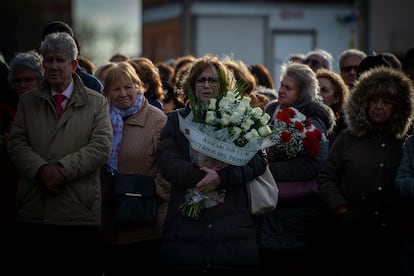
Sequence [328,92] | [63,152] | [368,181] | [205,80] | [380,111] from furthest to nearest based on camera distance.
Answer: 1. [328,92]
2. [380,111]
3. [368,181]
4. [205,80]
5. [63,152]

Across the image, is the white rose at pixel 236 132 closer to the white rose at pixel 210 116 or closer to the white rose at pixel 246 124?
the white rose at pixel 246 124

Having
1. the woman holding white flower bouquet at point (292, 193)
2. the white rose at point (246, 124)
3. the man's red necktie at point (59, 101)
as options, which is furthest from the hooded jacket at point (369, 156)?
the man's red necktie at point (59, 101)

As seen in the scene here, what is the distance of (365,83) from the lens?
786 cm

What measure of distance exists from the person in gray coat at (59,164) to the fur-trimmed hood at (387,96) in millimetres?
1953

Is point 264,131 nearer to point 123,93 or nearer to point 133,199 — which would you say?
point 133,199

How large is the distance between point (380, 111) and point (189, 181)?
1785mm

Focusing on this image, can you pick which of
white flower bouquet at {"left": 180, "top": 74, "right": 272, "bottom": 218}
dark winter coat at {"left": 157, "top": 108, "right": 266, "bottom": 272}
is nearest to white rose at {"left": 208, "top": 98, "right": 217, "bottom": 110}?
white flower bouquet at {"left": 180, "top": 74, "right": 272, "bottom": 218}

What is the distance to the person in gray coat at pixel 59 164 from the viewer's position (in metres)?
7.14

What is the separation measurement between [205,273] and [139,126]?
160cm

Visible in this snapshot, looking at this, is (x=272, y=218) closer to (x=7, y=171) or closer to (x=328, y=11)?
(x=7, y=171)

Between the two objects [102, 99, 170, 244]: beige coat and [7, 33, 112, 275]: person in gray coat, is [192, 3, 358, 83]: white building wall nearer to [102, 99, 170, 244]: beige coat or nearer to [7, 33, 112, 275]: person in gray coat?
[102, 99, 170, 244]: beige coat

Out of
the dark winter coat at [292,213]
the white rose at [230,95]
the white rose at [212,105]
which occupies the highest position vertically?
the white rose at [230,95]

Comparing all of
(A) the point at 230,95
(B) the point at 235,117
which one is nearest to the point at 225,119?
(B) the point at 235,117

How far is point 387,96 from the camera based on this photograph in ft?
25.4
